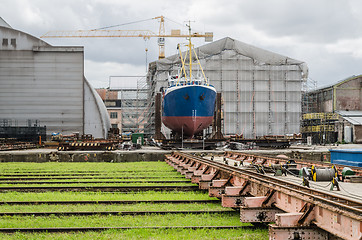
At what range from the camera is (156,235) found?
575 cm

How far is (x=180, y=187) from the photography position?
1071 centimetres

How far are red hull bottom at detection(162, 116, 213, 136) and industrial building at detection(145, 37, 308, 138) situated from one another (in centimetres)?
2200

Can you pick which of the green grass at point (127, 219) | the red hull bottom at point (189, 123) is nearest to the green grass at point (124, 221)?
the green grass at point (127, 219)

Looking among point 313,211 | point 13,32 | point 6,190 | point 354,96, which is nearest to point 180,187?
point 6,190

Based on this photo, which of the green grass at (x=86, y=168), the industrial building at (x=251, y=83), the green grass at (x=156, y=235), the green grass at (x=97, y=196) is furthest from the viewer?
the industrial building at (x=251, y=83)

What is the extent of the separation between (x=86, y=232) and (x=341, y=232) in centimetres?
376

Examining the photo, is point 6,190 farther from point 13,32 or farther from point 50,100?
point 13,32

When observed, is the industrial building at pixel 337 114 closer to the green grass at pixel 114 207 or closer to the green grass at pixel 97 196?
the green grass at pixel 97 196

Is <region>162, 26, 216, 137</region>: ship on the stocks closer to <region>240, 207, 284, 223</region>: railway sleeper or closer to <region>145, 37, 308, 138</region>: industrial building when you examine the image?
<region>240, 207, 284, 223</region>: railway sleeper

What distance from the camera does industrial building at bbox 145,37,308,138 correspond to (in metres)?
51.5

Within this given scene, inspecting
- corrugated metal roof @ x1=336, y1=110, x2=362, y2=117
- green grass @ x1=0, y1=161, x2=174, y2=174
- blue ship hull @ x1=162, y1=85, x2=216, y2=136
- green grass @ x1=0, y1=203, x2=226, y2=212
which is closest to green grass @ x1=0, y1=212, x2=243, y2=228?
green grass @ x1=0, y1=203, x2=226, y2=212

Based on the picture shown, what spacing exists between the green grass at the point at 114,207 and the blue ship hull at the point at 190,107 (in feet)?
64.0

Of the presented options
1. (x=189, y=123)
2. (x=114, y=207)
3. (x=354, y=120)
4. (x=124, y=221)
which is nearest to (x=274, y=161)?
(x=114, y=207)

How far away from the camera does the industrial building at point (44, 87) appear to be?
41.2 m
